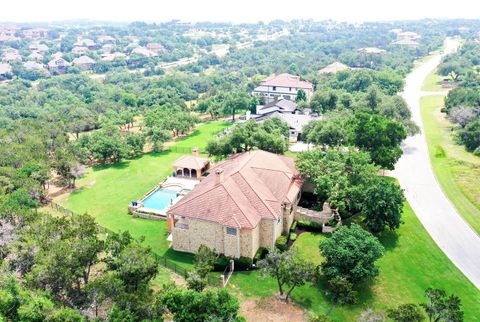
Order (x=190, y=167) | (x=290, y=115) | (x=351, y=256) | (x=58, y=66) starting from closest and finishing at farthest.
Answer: (x=351, y=256), (x=190, y=167), (x=290, y=115), (x=58, y=66)

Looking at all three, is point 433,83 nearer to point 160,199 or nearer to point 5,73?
point 160,199

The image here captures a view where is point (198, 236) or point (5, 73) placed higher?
point (198, 236)

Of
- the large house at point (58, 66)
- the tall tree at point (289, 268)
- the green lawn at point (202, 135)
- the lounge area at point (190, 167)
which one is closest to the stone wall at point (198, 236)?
the tall tree at point (289, 268)

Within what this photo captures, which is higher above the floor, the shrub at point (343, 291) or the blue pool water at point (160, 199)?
the shrub at point (343, 291)

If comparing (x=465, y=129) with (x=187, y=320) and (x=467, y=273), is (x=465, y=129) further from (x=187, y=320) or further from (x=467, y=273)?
(x=187, y=320)

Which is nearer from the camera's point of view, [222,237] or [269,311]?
[269,311]

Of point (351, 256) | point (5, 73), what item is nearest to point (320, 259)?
point (351, 256)

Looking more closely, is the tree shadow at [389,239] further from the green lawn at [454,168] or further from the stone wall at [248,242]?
the stone wall at [248,242]

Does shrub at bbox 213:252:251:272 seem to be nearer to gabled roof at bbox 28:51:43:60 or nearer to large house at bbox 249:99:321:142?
large house at bbox 249:99:321:142
